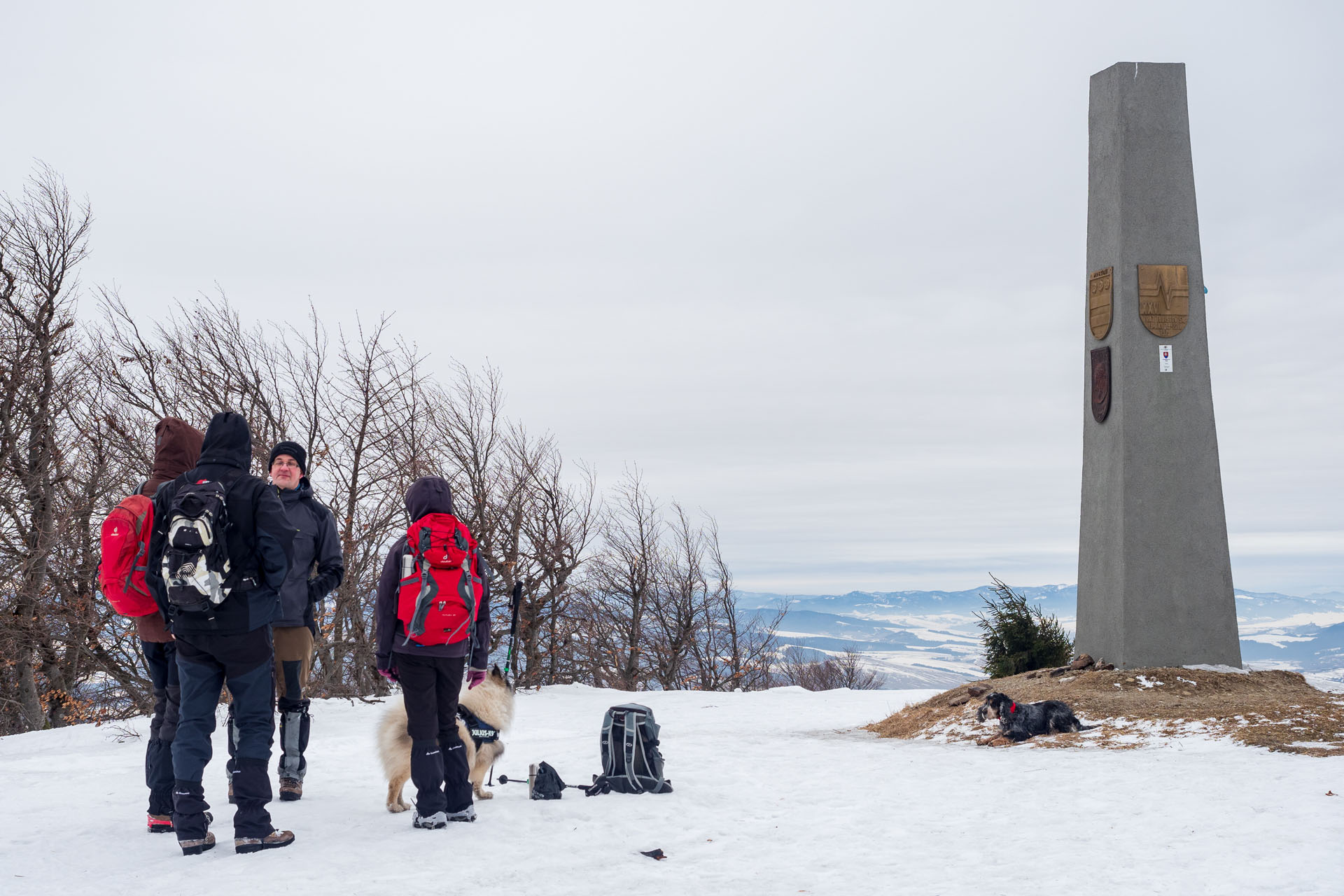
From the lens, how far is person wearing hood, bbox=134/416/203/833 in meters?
4.88

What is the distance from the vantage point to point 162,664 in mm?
5008

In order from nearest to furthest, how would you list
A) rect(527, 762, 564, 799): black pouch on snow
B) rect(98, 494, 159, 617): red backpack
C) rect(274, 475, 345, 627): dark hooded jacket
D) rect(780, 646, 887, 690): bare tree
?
rect(98, 494, 159, 617): red backpack, rect(274, 475, 345, 627): dark hooded jacket, rect(527, 762, 564, 799): black pouch on snow, rect(780, 646, 887, 690): bare tree

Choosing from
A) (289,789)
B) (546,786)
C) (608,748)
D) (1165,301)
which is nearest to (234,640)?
(289,789)

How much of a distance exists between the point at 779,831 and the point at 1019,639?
8.15 meters

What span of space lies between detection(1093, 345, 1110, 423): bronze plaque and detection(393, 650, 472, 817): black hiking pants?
26.6 ft

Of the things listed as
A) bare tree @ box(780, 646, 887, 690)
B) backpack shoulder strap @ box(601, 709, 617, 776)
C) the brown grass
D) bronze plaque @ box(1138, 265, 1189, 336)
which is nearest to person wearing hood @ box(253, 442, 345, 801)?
backpack shoulder strap @ box(601, 709, 617, 776)

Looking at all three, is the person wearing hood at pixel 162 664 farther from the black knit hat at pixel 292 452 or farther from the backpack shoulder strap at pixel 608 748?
the backpack shoulder strap at pixel 608 748

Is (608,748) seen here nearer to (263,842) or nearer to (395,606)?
(395,606)

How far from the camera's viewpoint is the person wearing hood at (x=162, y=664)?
16.0 ft

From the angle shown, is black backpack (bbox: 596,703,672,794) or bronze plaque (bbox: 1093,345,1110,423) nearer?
black backpack (bbox: 596,703,672,794)

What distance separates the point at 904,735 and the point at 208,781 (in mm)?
5952

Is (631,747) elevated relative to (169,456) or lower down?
lower down

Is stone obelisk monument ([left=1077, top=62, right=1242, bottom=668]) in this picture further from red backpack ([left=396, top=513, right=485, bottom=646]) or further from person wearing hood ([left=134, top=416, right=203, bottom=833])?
person wearing hood ([left=134, top=416, right=203, bottom=833])

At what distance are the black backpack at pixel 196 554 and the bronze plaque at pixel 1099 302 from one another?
9298 millimetres
